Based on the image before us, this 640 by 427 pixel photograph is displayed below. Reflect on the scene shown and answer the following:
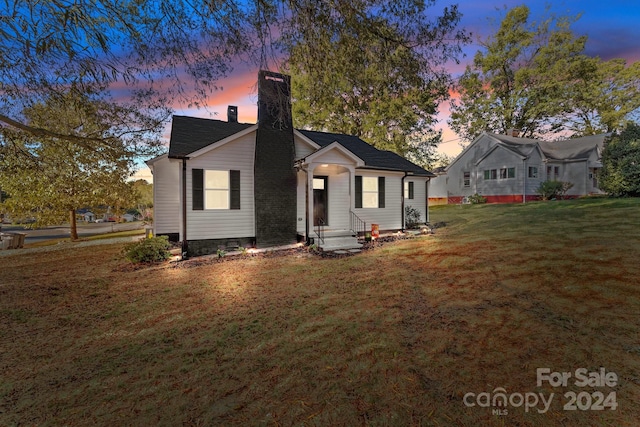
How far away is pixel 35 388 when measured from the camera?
10.6 ft

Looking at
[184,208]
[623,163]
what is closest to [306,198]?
[184,208]

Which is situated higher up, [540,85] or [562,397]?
[540,85]

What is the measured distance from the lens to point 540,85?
3027cm

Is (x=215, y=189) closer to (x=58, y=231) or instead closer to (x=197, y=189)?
(x=197, y=189)

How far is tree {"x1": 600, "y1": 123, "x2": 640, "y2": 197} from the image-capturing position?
16.4 meters

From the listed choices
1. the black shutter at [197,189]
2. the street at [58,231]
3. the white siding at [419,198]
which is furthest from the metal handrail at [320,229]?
the street at [58,231]

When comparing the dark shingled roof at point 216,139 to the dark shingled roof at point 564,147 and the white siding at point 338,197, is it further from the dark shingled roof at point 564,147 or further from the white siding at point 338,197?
the dark shingled roof at point 564,147

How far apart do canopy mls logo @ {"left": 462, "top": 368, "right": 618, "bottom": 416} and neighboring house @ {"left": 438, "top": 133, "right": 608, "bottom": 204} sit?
26140 mm

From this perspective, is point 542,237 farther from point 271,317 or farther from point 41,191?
point 41,191

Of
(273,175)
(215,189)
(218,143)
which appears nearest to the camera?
(218,143)

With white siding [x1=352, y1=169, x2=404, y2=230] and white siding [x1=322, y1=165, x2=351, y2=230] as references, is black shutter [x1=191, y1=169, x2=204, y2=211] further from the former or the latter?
white siding [x1=352, y1=169, x2=404, y2=230]

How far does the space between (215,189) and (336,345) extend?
28.4ft

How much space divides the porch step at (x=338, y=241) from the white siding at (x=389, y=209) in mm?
1906

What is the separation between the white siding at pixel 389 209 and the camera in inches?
551
